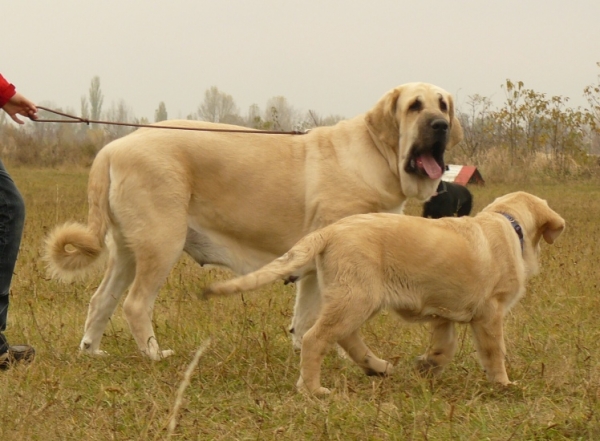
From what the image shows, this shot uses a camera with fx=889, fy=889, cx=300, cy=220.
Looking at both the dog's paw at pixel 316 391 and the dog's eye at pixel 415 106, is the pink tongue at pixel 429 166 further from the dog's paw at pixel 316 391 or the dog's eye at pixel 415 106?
the dog's paw at pixel 316 391

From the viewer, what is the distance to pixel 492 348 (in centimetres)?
427

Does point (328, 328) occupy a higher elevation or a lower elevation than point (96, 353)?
higher

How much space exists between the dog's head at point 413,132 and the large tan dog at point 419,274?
0.76 m

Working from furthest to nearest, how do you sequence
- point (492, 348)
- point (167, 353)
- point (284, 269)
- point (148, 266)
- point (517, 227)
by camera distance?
point (148, 266) < point (167, 353) < point (517, 227) < point (492, 348) < point (284, 269)

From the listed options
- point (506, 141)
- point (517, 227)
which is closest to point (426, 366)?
point (517, 227)

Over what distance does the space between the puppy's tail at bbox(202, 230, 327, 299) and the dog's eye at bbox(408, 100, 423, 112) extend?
1.53 metres

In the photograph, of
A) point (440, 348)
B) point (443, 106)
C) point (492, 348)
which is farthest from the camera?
point (443, 106)

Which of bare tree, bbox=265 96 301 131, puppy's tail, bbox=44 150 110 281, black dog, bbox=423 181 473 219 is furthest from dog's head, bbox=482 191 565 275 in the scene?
bare tree, bbox=265 96 301 131

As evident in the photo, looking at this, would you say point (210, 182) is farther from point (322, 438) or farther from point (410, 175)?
point (322, 438)

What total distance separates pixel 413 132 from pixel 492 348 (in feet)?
5.04

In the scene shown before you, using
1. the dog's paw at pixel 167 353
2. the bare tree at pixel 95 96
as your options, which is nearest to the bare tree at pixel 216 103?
the bare tree at pixel 95 96

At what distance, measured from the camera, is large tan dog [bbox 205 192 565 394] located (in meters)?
3.95

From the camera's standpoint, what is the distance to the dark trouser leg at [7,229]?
4539mm

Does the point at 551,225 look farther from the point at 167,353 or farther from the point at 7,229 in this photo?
the point at 7,229
